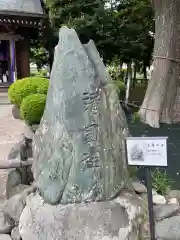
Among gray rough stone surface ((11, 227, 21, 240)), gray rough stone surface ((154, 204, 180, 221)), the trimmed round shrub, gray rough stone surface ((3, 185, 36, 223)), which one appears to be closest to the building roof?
the trimmed round shrub

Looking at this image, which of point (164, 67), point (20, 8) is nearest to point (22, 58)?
point (20, 8)

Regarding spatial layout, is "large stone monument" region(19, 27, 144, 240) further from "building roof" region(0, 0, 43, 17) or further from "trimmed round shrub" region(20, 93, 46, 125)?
"building roof" region(0, 0, 43, 17)

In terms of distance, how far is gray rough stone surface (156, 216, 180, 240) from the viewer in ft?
10.6

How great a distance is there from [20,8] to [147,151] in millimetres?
10446

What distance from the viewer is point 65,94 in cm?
288

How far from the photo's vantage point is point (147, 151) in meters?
2.52

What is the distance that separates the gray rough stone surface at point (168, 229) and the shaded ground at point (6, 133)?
6.71ft

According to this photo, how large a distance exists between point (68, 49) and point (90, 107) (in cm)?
55

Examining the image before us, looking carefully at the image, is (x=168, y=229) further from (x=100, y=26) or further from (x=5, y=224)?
(x=100, y=26)

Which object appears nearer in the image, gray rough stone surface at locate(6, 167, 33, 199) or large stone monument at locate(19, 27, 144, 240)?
large stone monument at locate(19, 27, 144, 240)

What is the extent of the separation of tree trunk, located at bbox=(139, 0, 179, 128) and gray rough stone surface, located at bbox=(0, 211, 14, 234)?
5777 mm

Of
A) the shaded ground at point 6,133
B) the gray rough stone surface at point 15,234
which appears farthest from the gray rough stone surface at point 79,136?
the shaded ground at point 6,133

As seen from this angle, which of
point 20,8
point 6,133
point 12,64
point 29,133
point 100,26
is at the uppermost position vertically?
point 20,8

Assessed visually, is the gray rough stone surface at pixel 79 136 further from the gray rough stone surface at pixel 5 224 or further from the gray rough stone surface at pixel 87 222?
the gray rough stone surface at pixel 5 224
